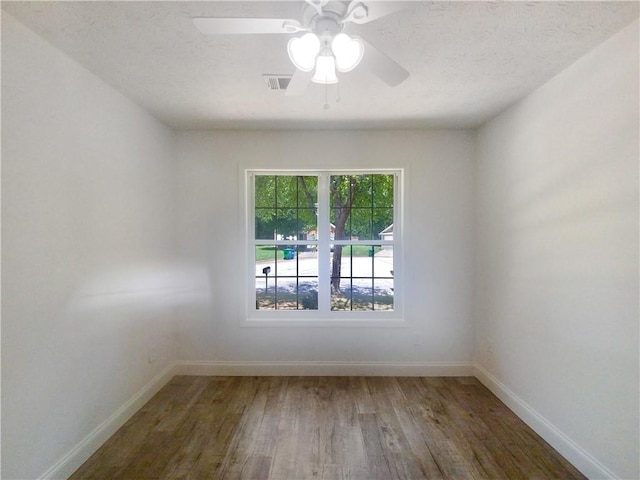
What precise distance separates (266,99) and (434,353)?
283cm

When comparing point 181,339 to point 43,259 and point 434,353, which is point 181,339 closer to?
point 43,259

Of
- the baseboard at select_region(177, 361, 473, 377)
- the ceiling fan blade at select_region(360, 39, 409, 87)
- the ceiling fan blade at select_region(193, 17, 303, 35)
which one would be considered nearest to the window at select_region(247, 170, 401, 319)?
the baseboard at select_region(177, 361, 473, 377)

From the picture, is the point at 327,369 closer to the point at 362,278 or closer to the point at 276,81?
the point at 362,278

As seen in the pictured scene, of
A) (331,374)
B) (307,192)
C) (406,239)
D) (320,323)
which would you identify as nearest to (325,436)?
(331,374)

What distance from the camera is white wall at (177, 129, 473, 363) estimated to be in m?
3.08

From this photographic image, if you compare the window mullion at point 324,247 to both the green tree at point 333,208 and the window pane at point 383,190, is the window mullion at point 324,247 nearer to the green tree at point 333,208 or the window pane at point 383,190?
the green tree at point 333,208

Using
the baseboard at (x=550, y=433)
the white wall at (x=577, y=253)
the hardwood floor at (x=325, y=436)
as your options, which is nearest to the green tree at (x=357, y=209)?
the white wall at (x=577, y=253)

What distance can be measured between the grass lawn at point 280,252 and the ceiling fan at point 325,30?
205 centimetres

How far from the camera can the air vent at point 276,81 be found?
2.02m

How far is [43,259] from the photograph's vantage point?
5.42 feet

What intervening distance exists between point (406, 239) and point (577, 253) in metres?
1.42

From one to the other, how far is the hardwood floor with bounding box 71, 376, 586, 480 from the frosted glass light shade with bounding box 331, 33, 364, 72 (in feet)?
7.22

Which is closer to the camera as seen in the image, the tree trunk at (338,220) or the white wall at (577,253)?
the white wall at (577,253)

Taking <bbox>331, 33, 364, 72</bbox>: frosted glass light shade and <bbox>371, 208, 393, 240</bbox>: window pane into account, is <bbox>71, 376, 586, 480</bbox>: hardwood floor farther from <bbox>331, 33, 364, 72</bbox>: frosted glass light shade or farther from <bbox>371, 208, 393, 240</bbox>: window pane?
<bbox>331, 33, 364, 72</bbox>: frosted glass light shade
